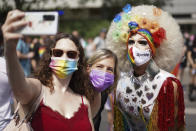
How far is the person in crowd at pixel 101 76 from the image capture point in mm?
2980

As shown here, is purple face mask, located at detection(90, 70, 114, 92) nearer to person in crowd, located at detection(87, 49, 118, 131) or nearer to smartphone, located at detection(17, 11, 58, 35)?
person in crowd, located at detection(87, 49, 118, 131)

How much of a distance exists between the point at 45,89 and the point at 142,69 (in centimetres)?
98

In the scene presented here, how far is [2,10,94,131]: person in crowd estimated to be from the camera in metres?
2.17

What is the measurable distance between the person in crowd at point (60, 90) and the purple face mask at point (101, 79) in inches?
13.8

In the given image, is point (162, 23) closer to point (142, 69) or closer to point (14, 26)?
point (142, 69)

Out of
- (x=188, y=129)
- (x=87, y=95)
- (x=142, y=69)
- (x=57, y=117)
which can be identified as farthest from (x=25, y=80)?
(x=188, y=129)

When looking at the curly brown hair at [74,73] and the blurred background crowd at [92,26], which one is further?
the blurred background crowd at [92,26]

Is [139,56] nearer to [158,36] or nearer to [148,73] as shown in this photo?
[148,73]

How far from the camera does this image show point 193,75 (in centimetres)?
852

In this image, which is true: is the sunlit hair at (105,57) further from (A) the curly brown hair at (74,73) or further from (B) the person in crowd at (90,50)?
(B) the person in crowd at (90,50)

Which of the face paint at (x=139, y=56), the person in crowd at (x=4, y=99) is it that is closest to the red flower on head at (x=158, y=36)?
the face paint at (x=139, y=56)

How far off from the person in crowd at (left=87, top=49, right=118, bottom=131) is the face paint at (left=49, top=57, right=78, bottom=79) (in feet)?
1.97

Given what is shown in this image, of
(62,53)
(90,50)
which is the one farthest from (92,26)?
(62,53)

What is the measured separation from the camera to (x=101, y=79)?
3.02 m
